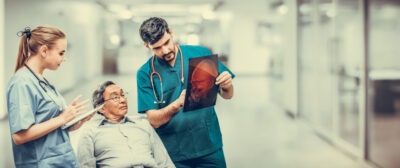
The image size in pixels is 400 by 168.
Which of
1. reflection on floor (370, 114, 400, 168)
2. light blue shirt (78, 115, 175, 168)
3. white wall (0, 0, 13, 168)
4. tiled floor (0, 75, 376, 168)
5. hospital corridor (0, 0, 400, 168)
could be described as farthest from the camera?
reflection on floor (370, 114, 400, 168)

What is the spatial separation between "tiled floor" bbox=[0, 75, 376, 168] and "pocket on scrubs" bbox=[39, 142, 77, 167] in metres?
0.82

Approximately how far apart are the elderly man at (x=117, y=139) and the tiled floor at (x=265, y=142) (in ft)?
1.53

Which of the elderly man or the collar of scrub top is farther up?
the collar of scrub top

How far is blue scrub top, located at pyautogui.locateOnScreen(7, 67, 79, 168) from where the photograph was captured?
2094 mm

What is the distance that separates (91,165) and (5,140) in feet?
6.11

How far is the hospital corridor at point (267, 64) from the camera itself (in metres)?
2.52

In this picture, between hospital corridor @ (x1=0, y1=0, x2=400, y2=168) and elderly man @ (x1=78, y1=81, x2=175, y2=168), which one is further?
hospital corridor @ (x1=0, y1=0, x2=400, y2=168)

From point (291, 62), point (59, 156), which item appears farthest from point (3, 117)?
point (291, 62)

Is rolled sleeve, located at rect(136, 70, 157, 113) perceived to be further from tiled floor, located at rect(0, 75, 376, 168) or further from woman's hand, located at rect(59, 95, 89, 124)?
tiled floor, located at rect(0, 75, 376, 168)

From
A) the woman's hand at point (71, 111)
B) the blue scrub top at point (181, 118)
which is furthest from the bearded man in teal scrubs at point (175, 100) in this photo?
the woman's hand at point (71, 111)

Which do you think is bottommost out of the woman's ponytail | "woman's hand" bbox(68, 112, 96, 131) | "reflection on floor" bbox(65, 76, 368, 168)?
"reflection on floor" bbox(65, 76, 368, 168)

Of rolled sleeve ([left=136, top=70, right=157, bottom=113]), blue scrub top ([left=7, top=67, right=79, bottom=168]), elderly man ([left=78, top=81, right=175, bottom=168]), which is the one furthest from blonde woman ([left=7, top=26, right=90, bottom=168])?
rolled sleeve ([left=136, top=70, right=157, bottom=113])

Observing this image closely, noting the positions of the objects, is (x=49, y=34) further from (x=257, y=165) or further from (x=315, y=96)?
(x=315, y=96)

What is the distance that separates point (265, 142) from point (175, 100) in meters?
2.35
